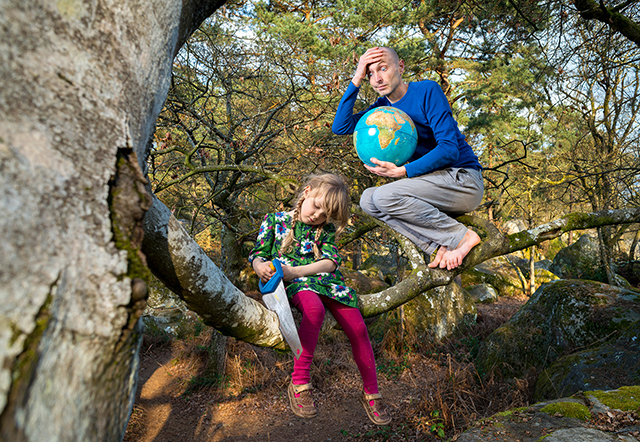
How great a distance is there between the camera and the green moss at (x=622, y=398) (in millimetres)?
2770

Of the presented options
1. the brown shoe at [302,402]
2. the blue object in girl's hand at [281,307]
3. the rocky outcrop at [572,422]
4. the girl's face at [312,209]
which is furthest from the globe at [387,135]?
the rocky outcrop at [572,422]

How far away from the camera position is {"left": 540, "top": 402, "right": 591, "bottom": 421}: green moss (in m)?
2.77

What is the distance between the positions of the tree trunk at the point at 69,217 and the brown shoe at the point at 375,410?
7.37 ft

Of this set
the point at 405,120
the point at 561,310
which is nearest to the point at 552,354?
the point at 561,310

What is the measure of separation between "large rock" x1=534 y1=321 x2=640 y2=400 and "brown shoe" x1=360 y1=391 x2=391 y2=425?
9.13 ft

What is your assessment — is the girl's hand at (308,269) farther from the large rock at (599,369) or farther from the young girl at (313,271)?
the large rock at (599,369)

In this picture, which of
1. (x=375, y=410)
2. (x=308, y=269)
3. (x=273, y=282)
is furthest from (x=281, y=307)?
(x=375, y=410)

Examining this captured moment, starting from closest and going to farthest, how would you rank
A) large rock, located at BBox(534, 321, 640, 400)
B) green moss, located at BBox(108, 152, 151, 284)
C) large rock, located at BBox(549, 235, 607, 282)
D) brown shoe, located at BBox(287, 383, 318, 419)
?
1. green moss, located at BBox(108, 152, 151, 284)
2. brown shoe, located at BBox(287, 383, 318, 419)
3. large rock, located at BBox(534, 321, 640, 400)
4. large rock, located at BBox(549, 235, 607, 282)

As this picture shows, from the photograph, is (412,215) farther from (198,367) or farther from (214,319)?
(198,367)

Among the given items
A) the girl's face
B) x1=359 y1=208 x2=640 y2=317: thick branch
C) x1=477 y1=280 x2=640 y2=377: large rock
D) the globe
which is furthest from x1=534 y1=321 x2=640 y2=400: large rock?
the girl's face

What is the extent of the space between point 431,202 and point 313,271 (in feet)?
3.28

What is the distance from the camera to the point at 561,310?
5.69m

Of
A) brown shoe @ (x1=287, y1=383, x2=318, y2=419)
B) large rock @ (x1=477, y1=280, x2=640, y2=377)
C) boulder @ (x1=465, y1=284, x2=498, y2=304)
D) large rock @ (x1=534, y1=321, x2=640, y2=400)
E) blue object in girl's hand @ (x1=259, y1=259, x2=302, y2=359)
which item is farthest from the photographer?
boulder @ (x1=465, y1=284, x2=498, y2=304)

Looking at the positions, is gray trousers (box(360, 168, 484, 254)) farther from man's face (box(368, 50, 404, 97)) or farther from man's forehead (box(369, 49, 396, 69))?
man's forehead (box(369, 49, 396, 69))
